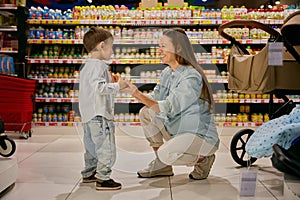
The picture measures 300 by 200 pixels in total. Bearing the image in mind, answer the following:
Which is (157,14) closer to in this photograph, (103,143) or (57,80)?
(57,80)

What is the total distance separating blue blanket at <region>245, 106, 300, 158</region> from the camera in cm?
143

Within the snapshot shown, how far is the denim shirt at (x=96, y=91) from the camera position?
7.83 ft

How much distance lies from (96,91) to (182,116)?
1.91ft

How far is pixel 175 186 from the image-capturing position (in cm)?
257

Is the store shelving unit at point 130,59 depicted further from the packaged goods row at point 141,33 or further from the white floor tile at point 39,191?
the white floor tile at point 39,191

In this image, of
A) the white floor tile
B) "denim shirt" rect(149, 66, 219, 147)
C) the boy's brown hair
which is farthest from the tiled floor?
the boy's brown hair

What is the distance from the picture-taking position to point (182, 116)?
260 centimetres

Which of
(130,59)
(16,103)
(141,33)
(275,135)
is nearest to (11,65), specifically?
(16,103)

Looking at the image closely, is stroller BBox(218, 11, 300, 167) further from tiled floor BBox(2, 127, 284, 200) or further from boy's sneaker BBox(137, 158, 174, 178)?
boy's sneaker BBox(137, 158, 174, 178)

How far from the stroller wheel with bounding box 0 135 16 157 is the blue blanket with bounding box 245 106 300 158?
6.39 feet

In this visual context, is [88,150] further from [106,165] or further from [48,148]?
[48,148]

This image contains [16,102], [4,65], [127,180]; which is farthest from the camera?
[4,65]

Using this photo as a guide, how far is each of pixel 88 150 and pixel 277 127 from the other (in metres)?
1.41

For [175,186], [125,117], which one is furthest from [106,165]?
[125,117]
